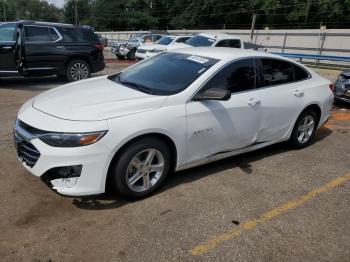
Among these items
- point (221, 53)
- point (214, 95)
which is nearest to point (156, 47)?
point (221, 53)

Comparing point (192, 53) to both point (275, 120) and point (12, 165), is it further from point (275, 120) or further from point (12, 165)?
point (12, 165)

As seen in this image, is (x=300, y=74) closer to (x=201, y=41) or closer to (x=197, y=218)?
(x=197, y=218)

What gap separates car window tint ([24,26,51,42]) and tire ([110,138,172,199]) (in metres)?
7.70

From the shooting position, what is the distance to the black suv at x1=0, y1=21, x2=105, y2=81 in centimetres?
987

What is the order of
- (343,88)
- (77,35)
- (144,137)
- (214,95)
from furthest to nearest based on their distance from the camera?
(77,35) < (343,88) < (214,95) < (144,137)

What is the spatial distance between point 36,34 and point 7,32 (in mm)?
741

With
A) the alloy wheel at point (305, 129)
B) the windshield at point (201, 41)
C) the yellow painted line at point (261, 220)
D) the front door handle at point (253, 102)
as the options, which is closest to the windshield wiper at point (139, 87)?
the front door handle at point (253, 102)

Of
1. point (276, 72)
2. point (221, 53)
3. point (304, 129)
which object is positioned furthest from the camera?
point (304, 129)

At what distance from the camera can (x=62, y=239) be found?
3.25 metres

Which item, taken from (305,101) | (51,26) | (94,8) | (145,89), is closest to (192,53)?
(145,89)

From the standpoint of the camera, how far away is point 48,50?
1044cm

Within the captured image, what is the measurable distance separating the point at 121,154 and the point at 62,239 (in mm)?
946

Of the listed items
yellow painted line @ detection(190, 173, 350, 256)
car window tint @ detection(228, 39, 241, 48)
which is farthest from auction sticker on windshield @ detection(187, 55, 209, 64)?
car window tint @ detection(228, 39, 241, 48)

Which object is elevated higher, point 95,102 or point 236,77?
point 236,77
